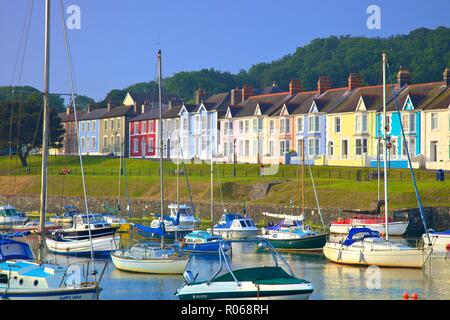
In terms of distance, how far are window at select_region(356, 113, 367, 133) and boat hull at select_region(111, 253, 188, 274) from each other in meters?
52.2

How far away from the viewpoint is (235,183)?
84125 millimetres

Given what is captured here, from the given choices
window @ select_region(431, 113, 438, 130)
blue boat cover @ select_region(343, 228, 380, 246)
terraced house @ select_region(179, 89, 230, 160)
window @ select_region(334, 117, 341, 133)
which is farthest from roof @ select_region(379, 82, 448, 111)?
blue boat cover @ select_region(343, 228, 380, 246)

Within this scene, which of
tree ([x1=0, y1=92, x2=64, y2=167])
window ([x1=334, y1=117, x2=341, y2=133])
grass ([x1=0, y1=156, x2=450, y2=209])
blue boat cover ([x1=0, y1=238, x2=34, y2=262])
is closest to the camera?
blue boat cover ([x1=0, y1=238, x2=34, y2=262])

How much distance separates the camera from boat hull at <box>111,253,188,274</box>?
142 feet

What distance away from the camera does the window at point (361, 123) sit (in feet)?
304

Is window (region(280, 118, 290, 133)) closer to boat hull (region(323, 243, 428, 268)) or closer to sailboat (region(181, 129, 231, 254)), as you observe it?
sailboat (region(181, 129, 231, 254))

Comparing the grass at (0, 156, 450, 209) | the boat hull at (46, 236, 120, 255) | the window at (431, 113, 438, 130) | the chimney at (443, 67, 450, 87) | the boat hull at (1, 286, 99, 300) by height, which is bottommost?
the boat hull at (46, 236, 120, 255)

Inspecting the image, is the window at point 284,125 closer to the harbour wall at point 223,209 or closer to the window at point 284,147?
the window at point 284,147

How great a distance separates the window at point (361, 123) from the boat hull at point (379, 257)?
146 ft

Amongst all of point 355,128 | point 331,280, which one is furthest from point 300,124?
point 331,280

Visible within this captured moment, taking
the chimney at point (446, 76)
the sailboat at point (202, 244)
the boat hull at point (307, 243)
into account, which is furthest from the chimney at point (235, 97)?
the sailboat at point (202, 244)

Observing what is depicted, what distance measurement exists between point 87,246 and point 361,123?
45990 millimetres
